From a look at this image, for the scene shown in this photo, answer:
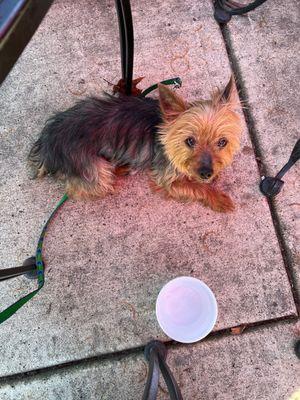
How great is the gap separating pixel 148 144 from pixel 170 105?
0.38 metres

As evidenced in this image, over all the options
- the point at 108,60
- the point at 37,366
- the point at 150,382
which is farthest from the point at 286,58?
the point at 37,366

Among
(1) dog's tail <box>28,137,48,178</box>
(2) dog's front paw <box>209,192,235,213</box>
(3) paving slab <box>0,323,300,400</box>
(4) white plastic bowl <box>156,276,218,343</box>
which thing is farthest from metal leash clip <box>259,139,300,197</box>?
(1) dog's tail <box>28,137,48,178</box>

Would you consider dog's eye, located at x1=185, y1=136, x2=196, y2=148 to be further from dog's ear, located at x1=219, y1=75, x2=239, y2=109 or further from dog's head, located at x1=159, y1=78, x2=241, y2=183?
dog's ear, located at x1=219, y1=75, x2=239, y2=109

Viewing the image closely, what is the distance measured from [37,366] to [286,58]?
10.1 feet

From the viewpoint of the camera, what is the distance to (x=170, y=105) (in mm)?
2529

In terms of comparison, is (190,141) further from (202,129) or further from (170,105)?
(170,105)

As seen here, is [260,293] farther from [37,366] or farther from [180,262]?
[37,366]

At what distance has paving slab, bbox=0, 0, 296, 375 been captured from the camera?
2.88m

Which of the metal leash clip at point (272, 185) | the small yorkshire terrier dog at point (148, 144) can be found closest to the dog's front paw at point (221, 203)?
the small yorkshire terrier dog at point (148, 144)

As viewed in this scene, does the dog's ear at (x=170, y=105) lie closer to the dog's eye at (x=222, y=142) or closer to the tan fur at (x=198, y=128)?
the tan fur at (x=198, y=128)

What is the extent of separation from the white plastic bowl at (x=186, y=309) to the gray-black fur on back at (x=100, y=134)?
0.95 metres

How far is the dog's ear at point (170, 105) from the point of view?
2436 mm

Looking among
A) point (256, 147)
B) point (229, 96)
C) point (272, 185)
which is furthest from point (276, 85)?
point (229, 96)

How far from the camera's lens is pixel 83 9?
3.71 m
